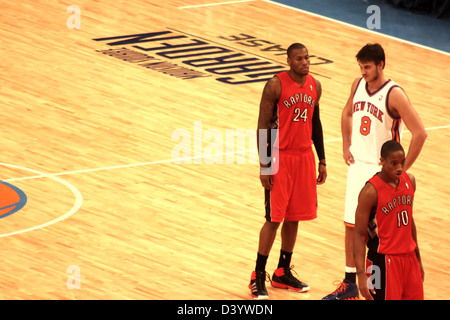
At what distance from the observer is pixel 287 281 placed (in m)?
8.33

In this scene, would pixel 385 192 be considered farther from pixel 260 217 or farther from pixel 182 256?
pixel 260 217

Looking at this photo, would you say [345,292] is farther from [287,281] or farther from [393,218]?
[393,218]

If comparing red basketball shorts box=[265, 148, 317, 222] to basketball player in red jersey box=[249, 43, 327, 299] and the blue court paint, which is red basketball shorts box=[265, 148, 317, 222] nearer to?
basketball player in red jersey box=[249, 43, 327, 299]

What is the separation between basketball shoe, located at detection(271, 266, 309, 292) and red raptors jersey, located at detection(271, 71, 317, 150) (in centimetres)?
104

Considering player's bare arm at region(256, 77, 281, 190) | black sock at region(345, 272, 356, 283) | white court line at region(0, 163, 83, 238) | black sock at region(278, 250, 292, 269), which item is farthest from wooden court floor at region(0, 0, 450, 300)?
player's bare arm at region(256, 77, 281, 190)

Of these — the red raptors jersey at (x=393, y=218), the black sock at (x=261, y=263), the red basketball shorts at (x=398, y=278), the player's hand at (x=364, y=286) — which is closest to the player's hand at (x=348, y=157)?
the black sock at (x=261, y=263)

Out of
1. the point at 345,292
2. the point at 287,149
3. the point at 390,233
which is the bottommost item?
the point at 345,292

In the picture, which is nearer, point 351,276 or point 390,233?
point 390,233

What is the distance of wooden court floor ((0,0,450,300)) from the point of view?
28.2ft

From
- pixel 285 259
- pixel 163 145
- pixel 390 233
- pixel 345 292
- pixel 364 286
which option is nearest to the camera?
pixel 364 286

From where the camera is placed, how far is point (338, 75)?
591 inches

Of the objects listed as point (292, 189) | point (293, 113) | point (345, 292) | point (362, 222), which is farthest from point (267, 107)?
point (362, 222)

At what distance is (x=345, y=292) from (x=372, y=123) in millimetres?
1362
